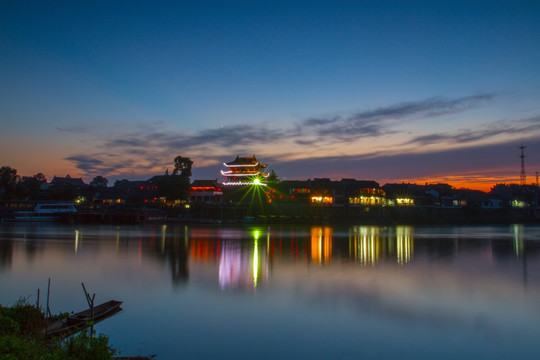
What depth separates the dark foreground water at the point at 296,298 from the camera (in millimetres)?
11859

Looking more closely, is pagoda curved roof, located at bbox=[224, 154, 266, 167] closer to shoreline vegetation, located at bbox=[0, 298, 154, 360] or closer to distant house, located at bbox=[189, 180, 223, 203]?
distant house, located at bbox=[189, 180, 223, 203]

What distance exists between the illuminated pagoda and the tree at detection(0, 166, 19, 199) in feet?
158

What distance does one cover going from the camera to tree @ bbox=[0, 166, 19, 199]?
91.2m

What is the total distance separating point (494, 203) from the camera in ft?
350

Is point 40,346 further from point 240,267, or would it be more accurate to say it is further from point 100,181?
point 100,181

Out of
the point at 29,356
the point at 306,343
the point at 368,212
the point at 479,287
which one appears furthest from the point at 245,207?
the point at 29,356

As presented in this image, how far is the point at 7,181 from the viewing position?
303 feet

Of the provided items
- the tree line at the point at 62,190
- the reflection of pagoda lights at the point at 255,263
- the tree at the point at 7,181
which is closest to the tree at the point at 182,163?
the tree line at the point at 62,190

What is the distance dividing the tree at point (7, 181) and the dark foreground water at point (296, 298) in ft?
226

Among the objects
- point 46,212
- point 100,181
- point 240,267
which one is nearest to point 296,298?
point 240,267

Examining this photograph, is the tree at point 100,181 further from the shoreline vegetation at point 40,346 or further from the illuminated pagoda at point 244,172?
the shoreline vegetation at point 40,346

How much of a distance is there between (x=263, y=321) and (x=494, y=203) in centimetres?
11016

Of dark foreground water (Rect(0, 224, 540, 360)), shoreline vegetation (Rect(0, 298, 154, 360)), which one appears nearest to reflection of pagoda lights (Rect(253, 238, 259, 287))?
dark foreground water (Rect(0, 224, 540, 360))

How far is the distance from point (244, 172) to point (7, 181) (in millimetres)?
54605
